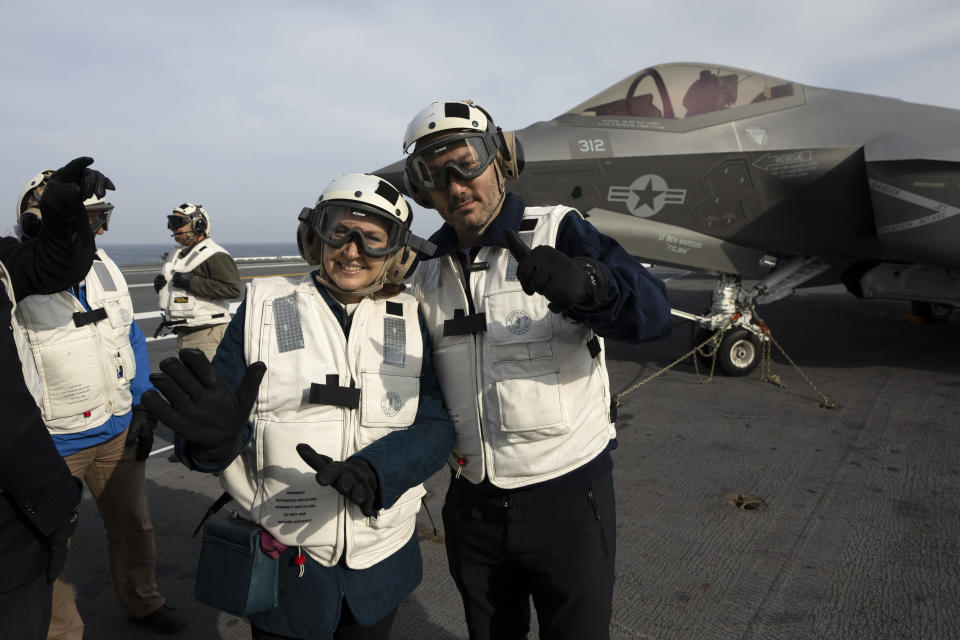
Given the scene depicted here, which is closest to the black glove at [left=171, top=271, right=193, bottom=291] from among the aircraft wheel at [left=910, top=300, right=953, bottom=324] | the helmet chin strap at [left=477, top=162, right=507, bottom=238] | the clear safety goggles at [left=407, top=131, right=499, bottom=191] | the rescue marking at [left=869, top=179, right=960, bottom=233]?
the clear safety goggles at [left=407, top=131, right=499, bottom=191]

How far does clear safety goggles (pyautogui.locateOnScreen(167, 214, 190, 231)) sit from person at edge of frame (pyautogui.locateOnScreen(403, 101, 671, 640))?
4763 mm

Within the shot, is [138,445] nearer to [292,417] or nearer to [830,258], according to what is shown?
[292,417]

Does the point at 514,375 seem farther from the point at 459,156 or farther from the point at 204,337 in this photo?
the point at 204,337

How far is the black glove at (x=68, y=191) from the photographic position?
7.35ft

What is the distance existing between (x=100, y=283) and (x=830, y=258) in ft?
25.3

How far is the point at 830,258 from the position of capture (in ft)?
23.1

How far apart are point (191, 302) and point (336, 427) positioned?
4.56 m

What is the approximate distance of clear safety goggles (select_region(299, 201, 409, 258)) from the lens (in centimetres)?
186

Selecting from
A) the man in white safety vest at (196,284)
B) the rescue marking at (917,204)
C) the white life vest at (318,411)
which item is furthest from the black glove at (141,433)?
the rescue marking at (917,204)

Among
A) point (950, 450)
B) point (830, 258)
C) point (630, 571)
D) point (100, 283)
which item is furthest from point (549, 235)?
point (830, 258)

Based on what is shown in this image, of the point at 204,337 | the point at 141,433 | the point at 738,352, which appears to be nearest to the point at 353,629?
the point at 141,433

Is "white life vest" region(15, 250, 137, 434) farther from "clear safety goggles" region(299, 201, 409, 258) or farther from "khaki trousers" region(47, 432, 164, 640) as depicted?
"clear safety goggles" region(299, 201, 409, 258)

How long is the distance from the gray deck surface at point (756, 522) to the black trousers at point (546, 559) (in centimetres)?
100

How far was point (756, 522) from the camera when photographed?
143 inches
